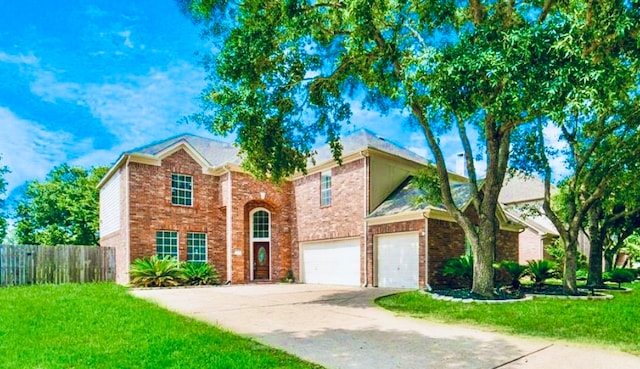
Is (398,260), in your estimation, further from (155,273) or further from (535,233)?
(535,233)

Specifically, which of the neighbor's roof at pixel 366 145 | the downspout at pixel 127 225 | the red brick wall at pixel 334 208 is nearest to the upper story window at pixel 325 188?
the red brick wall at pixel 334 208

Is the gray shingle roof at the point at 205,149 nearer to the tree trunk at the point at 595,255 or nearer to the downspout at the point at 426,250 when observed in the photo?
the downspout at the point at 426,250

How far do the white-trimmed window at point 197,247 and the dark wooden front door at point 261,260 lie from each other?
225cm

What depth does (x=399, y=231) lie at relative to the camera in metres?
15.4

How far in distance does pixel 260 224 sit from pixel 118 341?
45.5ft

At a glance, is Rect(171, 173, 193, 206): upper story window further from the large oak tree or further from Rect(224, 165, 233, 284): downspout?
the large oak tree

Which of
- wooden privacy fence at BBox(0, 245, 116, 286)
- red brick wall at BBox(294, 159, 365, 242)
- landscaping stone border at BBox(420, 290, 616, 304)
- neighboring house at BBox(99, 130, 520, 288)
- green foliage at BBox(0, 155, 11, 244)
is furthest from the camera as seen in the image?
green foliage at BBox(0, 155, 11, 244)

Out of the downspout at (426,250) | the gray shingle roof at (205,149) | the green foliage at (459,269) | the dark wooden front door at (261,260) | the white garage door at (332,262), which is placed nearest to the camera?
the green foliage at (459,269)

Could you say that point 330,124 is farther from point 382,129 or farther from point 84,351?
point 84,351

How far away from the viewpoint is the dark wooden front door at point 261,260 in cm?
1945

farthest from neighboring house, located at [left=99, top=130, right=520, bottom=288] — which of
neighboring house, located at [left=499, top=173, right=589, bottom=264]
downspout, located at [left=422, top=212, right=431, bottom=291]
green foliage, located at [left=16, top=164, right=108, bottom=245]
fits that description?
green foliage, located at [left=16, top=164, right=108, bottom=245]

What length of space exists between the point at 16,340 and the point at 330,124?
9.38 metres

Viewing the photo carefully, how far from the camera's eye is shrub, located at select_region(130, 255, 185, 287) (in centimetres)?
1559

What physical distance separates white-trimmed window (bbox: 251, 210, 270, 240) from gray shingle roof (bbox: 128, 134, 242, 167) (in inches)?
108
